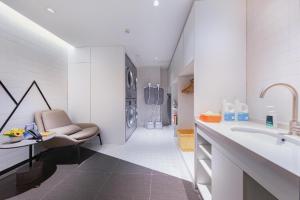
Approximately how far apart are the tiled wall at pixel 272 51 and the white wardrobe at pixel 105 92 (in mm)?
2920

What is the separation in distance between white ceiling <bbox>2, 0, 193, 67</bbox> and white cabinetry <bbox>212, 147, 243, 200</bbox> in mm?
2119

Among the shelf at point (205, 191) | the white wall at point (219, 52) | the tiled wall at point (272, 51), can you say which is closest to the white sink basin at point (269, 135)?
the tiled wall at point (272, 51)

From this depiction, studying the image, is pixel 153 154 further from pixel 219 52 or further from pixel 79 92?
pixel 79 92

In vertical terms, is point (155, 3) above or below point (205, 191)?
above

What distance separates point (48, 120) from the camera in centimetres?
315

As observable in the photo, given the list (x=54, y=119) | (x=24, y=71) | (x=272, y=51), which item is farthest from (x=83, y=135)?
(x=272, y=51)

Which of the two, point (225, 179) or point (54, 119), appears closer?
point (225, 179)

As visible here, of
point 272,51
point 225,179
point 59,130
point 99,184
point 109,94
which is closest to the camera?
point 225,179

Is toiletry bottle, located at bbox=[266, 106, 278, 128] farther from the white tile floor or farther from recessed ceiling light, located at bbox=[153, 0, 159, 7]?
recessed ceiling light, located at bbox=[153, 0, 159, 7]

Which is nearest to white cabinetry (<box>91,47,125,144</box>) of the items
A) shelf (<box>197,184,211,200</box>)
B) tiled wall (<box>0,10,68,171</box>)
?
tiled wall (<box>0,10,68,171</box>)

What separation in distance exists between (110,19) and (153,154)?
2722 millimetres

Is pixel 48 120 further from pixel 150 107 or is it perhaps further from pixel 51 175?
pixel 150 107

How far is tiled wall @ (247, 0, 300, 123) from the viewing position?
51.0 inches

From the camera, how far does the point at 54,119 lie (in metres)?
3.30
